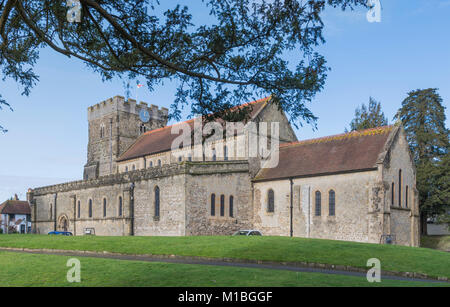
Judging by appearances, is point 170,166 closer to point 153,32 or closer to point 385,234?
point 385,234

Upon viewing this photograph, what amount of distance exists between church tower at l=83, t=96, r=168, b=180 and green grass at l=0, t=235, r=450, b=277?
29137mm

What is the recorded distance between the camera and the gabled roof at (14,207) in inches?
2657

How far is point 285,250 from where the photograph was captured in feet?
65.1

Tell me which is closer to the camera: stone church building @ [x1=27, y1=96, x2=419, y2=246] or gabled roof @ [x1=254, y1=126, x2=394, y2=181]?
stone church building @ [x1=27, y1=96, x2=419, y2=246]

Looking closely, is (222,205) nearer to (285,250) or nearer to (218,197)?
(218,197)

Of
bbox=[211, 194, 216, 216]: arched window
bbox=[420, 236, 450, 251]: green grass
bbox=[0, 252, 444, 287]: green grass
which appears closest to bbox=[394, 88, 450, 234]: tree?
bbox=[420, 236, 450, 251]: green grass

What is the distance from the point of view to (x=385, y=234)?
1109 inches

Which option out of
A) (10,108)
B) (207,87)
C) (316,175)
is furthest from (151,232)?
(207,87)

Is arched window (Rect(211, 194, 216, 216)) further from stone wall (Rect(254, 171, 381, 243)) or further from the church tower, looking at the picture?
the church tower

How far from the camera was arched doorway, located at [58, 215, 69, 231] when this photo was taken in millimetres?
47191

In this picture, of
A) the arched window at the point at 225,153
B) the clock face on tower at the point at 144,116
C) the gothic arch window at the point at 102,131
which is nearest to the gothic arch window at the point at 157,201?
the arched window at the point at 225,153

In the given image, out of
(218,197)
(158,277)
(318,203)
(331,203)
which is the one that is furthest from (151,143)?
(158,277)
